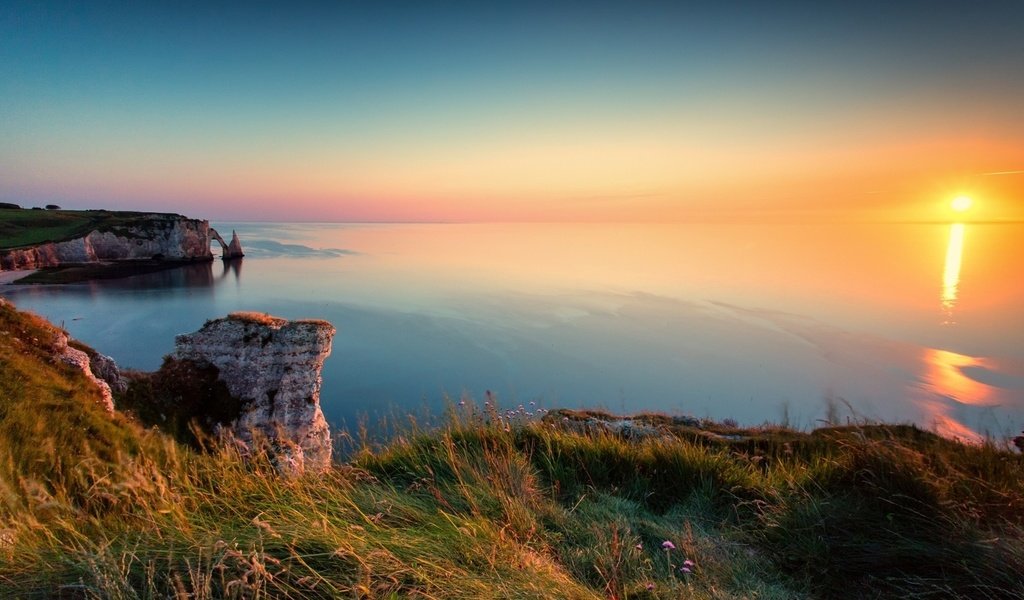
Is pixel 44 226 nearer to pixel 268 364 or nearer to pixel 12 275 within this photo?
pixel 12 275

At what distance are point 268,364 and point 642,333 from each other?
53865 mm

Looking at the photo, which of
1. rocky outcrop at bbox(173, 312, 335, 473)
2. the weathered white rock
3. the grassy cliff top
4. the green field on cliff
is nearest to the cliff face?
the grassy cliff top

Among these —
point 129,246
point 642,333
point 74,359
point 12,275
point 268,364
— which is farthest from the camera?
point 129,246

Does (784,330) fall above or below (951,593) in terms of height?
below

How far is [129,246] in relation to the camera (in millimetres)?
108750

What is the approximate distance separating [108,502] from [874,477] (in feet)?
25.1

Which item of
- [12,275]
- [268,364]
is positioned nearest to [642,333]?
[268,364]

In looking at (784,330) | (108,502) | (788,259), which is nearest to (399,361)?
(108,502)

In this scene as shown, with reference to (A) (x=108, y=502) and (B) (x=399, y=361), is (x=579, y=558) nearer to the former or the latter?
(A) (x=108, y=502)

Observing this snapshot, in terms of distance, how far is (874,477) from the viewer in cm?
449

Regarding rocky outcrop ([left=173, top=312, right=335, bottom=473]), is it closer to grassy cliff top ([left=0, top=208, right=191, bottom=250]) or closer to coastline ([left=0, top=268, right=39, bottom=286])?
coastline ([left=0, top=268, right=39, bottom=286])

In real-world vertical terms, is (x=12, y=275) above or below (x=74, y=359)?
below

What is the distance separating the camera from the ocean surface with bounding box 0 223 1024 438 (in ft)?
134

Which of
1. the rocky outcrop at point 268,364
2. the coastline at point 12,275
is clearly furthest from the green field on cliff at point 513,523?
the coastline at point 12,275
